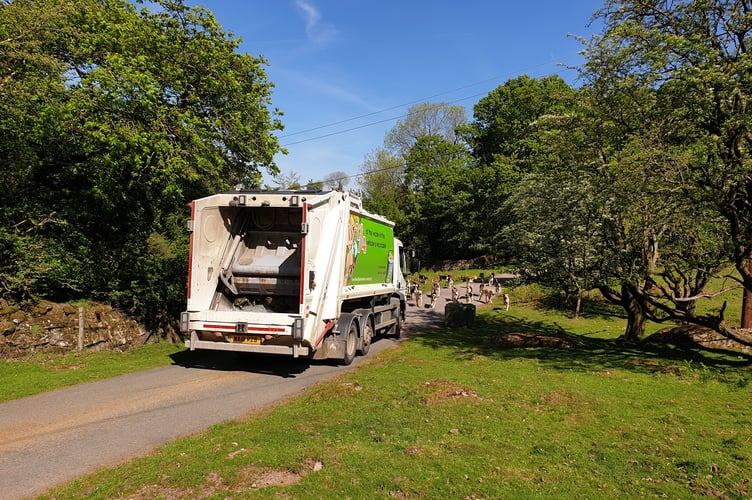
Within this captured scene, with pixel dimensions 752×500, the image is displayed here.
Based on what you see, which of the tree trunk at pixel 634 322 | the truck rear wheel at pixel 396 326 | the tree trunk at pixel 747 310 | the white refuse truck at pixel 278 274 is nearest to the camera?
the white refuse truck at pixel 278 274

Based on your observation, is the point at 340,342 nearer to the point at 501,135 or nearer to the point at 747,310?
the point at 747,310

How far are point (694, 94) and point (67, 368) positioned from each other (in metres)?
14.1

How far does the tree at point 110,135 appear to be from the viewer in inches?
422

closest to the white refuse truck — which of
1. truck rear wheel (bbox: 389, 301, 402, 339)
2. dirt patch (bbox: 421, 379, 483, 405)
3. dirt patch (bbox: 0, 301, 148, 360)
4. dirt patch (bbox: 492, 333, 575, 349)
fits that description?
dirt patch (bbox: 421, 379, 483, 405)

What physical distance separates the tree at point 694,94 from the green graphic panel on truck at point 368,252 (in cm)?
645

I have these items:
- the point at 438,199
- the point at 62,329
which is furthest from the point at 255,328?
the point at 438,199

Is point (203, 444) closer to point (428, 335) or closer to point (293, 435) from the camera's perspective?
point (293, 435)

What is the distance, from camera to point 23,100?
10.2 m

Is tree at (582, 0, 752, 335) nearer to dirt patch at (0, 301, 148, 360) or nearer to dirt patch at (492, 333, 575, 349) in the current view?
dirt patch at (492, 333, 575, 349)

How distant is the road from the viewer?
514 cm

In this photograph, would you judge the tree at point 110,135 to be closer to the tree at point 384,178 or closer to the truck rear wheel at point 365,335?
the truck rear wheel at point 365,335

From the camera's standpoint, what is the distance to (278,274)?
400 inches

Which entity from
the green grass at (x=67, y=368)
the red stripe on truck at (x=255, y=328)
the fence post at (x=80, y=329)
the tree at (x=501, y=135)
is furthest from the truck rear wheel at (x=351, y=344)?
the tree at (x=501, y=135)

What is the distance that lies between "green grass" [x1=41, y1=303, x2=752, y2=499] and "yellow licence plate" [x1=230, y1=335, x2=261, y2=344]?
164cm
